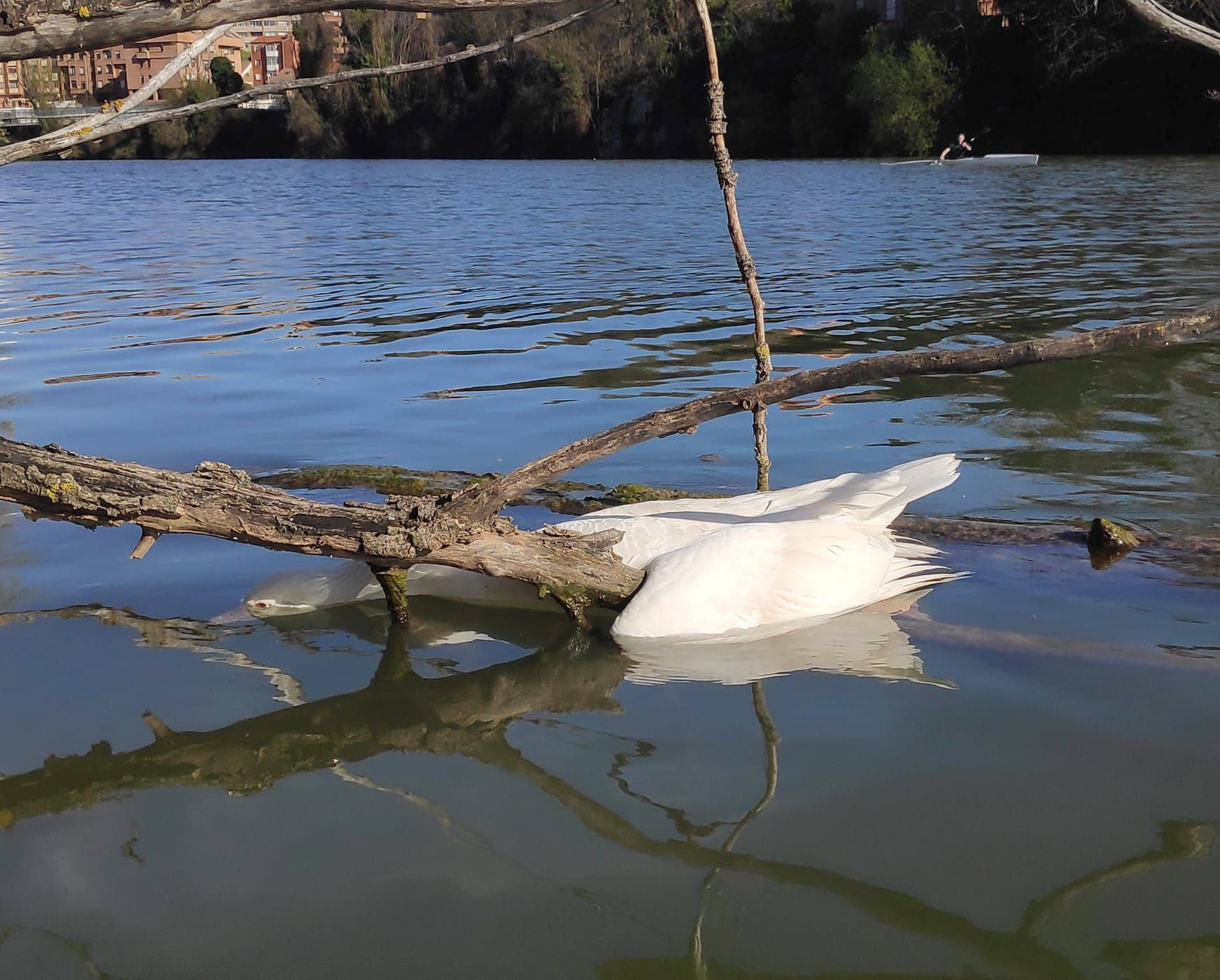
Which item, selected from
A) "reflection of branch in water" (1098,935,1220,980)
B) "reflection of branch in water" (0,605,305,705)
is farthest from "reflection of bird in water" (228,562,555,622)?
"reflection of branch in water" (1098,935,1220,980)

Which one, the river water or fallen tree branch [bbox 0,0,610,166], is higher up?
fallen tree branch [bbox 0,0,610,166]

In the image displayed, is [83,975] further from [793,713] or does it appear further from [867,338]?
[867,338]

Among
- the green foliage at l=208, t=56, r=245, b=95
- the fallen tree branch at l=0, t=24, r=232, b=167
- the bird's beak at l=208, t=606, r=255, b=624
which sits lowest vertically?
the bird's beak at l=208, t=606, r=255, b=624

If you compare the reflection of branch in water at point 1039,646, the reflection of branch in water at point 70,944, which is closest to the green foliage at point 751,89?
the reflection of branch in water at point 1039,646

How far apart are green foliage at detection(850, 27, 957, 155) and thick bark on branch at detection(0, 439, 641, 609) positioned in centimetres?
4768

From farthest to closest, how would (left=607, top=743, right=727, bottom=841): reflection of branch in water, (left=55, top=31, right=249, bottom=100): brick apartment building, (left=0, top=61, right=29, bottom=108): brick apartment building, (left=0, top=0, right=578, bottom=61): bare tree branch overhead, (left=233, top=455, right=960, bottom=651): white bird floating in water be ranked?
(left=0, top=61, right=29, bottom=108): brick apartment building → (left=55, top=31, right=249, bottom=100): brick apartment building → (left=233, top=455, right=960, bottom=651): white bird floating in water → (left=0, top=0, right=578, bottom=61): bare tree branch overhead → (left=607, top=743, right=727, bottom=841): reflection of branch in water

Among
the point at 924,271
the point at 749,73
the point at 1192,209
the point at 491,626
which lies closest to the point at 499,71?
the point at 749,73

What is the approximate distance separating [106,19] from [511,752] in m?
2.02

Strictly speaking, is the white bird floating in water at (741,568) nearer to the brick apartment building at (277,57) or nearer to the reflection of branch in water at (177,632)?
the reflection of branch in water at (177,632)

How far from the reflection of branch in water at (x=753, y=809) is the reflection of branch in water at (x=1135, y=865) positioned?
56cm

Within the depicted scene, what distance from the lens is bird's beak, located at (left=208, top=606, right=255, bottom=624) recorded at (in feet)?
12.5

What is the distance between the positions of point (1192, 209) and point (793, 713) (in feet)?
60.2

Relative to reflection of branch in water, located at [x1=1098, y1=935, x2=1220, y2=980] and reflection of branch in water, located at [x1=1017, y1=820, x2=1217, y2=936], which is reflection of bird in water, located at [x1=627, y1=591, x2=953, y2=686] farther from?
reflection of branch in water, located at [x1=1098, y1=935, x2=1220, y2=980]

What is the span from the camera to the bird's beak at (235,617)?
150 inches
